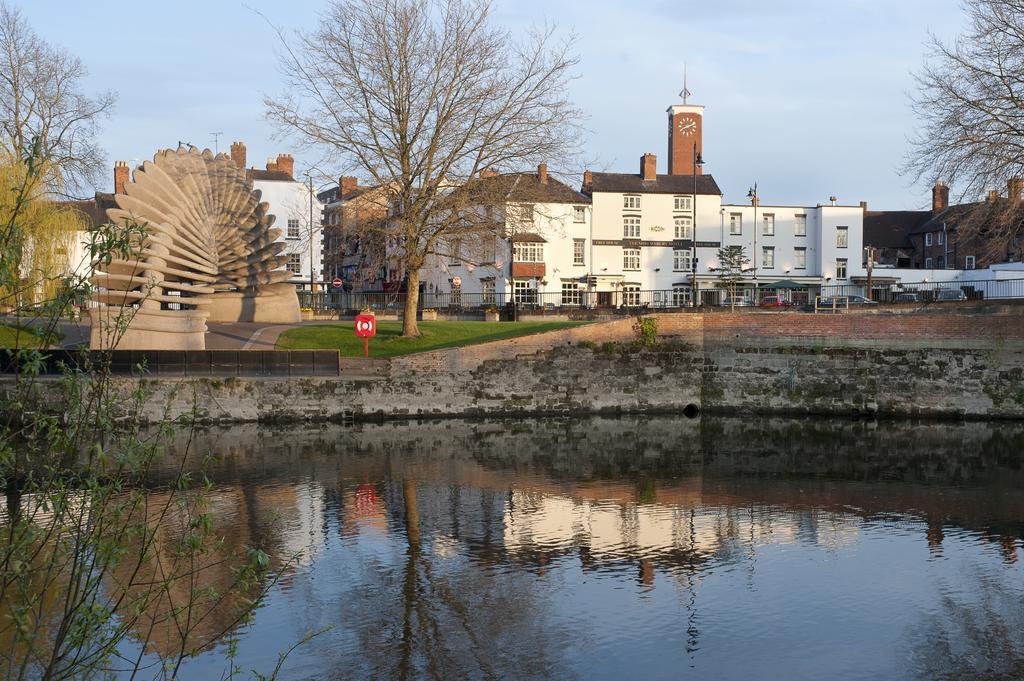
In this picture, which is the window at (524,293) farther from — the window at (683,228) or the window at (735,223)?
the window at (735,223)

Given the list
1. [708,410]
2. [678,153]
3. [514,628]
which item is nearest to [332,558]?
[514,628]

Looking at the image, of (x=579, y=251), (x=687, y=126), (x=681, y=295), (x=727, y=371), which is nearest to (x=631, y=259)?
(x=579, y=251)

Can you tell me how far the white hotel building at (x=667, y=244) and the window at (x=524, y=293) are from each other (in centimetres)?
7

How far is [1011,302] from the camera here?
3081 centimetres

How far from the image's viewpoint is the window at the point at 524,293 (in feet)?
187

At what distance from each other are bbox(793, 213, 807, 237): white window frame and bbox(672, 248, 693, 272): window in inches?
306

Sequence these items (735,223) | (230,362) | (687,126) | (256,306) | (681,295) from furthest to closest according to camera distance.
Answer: (687,126) < (735,223) < (681,295) < (256,306) < (230,362)

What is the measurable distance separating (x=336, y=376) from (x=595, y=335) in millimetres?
8449

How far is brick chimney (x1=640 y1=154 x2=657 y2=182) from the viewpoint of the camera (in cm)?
6178

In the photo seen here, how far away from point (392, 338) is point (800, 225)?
39617mm

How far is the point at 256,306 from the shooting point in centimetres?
3662

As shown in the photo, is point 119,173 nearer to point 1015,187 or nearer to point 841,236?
point 841,236

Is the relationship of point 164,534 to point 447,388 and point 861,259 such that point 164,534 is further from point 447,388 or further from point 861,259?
point 861,259

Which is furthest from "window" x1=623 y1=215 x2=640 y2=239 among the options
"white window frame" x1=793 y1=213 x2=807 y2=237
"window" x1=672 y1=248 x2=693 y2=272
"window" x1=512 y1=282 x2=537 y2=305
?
"white window frame" x1=793 y1=213 x2=807 y2=237
